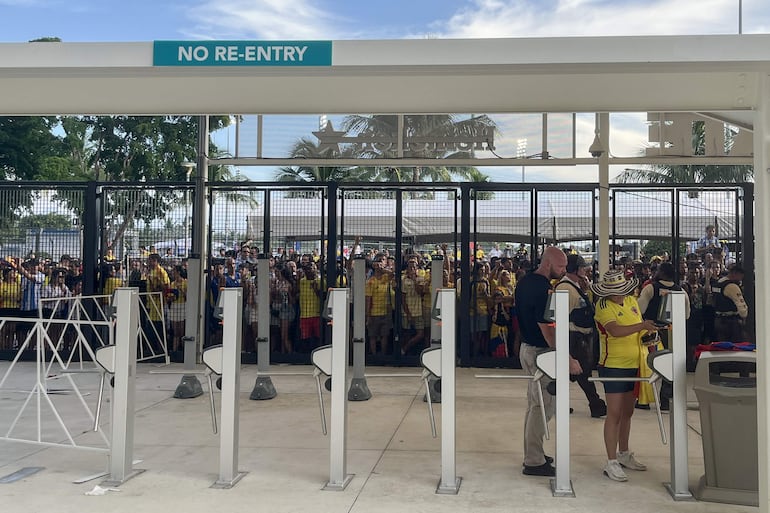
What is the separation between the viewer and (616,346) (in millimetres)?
5305

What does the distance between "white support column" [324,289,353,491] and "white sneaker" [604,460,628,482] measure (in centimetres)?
196

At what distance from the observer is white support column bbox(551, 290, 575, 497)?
4.84m

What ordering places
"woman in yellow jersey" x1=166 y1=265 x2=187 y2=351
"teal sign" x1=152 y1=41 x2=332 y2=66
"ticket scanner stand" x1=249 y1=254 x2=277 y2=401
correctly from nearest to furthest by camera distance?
"teal sign" x1=152 y1=41 x2=332 y2=66
"ticket scanner stand" x1=249 y1=254 x2=277 y2=401
"woman in yellow jersey" x1=166 y1=265 x2=187 y2=351

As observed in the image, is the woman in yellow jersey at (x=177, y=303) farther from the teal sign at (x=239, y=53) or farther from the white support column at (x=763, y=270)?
the white support column at (x=763, y=270)

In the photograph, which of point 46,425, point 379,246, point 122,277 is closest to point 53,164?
point 122,277

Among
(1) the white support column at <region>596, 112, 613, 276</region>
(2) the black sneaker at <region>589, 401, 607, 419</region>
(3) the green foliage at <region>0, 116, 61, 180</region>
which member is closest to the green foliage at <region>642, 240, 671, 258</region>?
(1) the white support column at <region>596, 112, 613, 276</region>

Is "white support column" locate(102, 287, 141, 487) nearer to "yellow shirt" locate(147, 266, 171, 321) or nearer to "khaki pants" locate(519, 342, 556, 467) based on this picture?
"khaki pants" locate(519, 342, 556, 467)

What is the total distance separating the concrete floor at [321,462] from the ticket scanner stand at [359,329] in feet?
0.59

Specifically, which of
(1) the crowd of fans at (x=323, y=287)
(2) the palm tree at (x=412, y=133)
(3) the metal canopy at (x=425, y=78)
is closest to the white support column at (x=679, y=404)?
(3) the metal canopy at (x=425, y=78)

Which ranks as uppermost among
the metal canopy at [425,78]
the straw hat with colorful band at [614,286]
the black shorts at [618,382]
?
the metal canopy at [425,78]

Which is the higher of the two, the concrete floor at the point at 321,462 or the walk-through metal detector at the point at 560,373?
the walk-through metal detector at the point at 560,373

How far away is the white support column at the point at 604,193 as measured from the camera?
970 cm

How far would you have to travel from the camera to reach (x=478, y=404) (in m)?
8.16

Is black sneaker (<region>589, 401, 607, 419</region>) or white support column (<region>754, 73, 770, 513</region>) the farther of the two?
black sneaker (<region>589, 401, 607, 419</region>)
